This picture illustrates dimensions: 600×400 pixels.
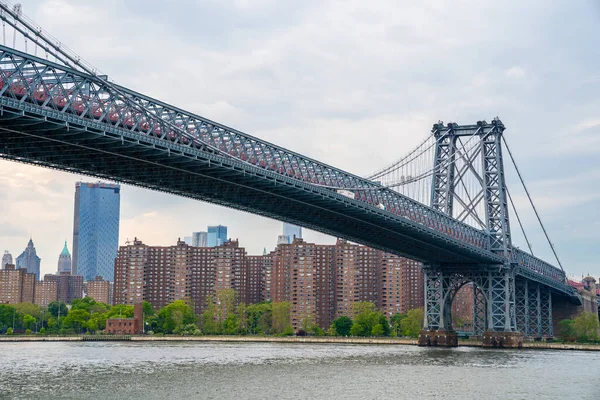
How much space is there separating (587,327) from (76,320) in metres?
96.0

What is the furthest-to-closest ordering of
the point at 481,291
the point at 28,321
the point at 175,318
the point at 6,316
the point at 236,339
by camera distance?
1. the point at 6,316
2. the point at 28,321
3. the point at 175,318
4. the point at 236,339
5. the point at 481,291

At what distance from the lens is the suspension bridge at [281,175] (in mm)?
47812

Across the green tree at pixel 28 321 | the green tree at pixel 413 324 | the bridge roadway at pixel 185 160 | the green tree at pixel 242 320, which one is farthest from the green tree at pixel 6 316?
the bridge roadway at pixel 185 160

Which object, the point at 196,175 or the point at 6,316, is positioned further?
the point at 6,316

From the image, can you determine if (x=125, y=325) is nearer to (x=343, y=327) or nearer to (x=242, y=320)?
(x=242, y=320)

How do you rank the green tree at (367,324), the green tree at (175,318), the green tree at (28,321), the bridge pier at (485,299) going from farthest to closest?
the green tree at (28,321) → the green tree at (175,318) → the green tree at (367,324) → the bridge pier at (485,299)

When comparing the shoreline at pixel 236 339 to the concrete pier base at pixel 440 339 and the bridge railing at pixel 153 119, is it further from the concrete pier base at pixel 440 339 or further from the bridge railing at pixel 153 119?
the bridge railing at pixel 153 119

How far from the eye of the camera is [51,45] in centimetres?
4672

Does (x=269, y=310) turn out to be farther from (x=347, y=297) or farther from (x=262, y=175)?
(x=262, y=175)

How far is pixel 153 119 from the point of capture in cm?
5391

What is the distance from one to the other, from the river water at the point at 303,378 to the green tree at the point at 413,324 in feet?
188

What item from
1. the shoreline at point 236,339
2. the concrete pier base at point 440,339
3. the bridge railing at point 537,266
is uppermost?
the bridge railing at point 537,266

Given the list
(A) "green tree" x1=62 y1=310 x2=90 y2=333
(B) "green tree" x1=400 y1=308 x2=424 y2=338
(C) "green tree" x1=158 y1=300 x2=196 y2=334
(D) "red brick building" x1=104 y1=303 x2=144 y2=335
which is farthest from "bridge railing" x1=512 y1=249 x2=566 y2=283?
(A) "green tree" x1=62 y1=310 x2=90 y2=333

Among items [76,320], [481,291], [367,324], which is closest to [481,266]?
[481,291]
